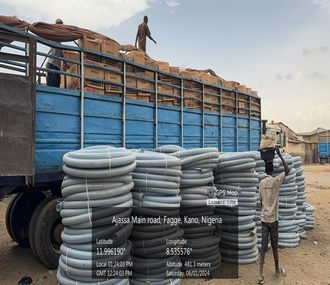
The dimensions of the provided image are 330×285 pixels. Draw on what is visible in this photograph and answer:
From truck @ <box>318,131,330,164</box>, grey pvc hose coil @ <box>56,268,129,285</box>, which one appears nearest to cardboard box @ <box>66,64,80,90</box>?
grey pvc hose coil @ <box>56,268,129,285</box>

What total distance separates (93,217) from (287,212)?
404 cm

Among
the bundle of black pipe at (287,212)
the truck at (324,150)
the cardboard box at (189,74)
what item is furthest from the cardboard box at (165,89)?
the truck at (324,150)

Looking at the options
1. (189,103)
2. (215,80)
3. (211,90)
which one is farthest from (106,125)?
(215,80)

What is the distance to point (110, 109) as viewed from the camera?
4473 mm

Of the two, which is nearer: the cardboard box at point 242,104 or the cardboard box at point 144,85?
the cardboard box at point 144,85

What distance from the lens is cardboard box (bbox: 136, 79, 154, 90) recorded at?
→ 4.98m

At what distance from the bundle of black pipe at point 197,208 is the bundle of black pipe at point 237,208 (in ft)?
1.45

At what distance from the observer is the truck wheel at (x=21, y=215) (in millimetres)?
4914

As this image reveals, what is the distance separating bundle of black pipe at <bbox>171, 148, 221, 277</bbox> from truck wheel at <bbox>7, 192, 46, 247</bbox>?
281cm

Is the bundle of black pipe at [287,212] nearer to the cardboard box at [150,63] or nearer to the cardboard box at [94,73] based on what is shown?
the cardboard box at [150,63]

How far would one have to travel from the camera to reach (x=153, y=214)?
333cm

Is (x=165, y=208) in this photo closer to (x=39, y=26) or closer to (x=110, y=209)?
(x=110, y=209)

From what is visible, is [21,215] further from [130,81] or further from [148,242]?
[130,81]

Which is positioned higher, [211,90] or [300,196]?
[211,90]
